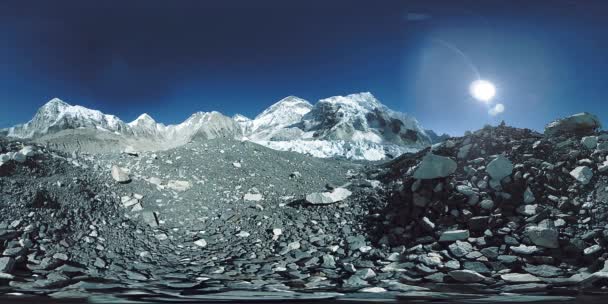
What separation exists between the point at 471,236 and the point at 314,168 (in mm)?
6736

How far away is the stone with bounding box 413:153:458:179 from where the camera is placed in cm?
795

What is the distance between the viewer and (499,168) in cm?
766

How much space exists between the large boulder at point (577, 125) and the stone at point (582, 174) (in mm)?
2168

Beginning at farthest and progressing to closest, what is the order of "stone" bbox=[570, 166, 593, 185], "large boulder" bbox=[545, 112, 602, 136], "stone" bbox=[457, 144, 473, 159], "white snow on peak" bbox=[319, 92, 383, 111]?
1. "white snow on peak" bbox=[319, 92, 383, 111]
2. "large boulder" bbox=[545, 112, 602, 136]
3. "stone" bbox=[457, 144, 473, 159]
4. "stone" bbox=[570, 166, 593, 185]

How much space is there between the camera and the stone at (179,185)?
9945 mm

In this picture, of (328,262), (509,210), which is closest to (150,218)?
(328,262)

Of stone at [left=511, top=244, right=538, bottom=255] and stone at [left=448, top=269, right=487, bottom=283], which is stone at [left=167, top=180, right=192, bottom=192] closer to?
stone at [left=448, top=269, right=487, bottom=283]

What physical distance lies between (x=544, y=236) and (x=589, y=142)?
3.69 meters

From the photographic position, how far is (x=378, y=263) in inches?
230

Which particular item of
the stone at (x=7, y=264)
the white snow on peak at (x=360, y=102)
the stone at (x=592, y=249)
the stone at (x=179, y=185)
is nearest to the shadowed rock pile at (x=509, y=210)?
the stone at (x=592, y=249)

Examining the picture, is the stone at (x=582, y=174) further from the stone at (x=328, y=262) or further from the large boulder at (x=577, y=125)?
the stone at (x=328, y=262)

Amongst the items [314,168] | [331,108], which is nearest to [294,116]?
[331,108]

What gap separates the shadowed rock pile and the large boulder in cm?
3

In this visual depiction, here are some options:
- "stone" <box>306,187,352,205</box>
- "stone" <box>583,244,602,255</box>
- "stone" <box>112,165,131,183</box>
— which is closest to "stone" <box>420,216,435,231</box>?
"stone" <box>583,244,602,255</box>
